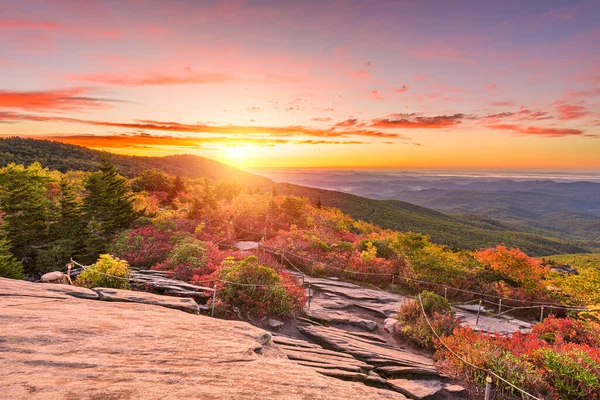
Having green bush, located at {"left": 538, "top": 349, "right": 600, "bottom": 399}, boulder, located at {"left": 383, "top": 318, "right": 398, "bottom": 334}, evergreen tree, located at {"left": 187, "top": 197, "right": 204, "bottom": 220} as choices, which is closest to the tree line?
evergreen tree, located at {"left": 187, "top": 197, "right": 204, "bottom": 220}

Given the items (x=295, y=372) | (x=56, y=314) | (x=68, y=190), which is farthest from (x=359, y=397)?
(x=68, y=190)

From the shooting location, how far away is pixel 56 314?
590cm

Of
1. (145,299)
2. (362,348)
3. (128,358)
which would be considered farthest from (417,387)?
(145,299)

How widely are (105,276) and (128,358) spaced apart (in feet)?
24.5

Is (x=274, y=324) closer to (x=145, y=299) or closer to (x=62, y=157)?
(x=145, y=299)

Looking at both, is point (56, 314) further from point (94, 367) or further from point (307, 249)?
point (307, 249)

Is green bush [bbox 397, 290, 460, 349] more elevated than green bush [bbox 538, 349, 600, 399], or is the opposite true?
green bush [bbox 538, 349, 600, 399]

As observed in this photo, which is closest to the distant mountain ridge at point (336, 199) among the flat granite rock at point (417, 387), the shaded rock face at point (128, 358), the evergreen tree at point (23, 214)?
the evergreen tree at point (23, 214)

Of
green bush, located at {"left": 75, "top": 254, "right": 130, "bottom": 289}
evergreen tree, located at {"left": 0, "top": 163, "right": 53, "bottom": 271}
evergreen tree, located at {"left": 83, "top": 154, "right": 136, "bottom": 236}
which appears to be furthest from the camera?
evergreen tree, located at {"left": 83, "top": 154, "right": 136, "bottom": 236}

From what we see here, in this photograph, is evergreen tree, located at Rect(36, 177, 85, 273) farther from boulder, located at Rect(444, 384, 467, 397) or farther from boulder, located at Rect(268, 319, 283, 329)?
boulder, located at Rect(444, 384, 467, 397)

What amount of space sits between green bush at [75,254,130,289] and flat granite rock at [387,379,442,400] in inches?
387

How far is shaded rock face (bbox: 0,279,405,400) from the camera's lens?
3.93 meters

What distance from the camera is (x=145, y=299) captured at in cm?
884

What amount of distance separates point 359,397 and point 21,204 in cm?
2451
